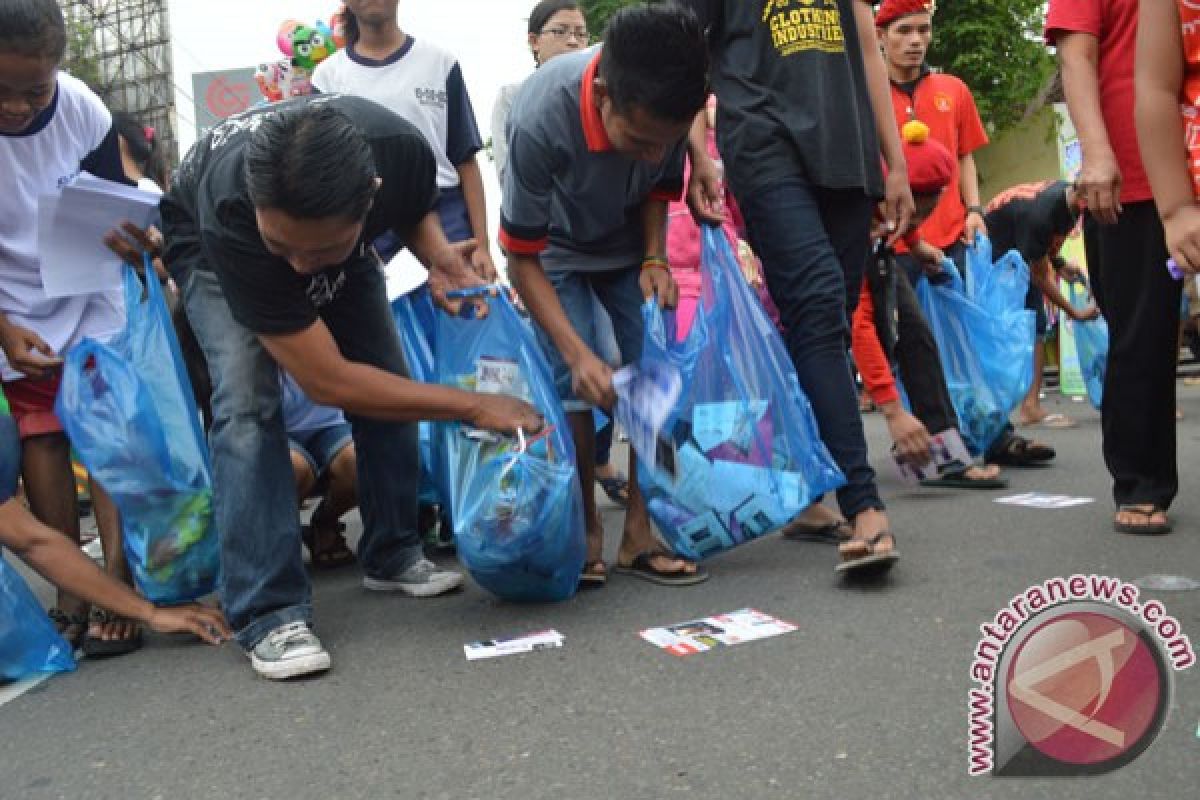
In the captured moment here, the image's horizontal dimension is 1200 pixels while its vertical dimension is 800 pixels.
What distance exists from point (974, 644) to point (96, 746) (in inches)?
61.6

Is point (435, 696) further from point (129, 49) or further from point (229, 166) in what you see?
point (129, 49)

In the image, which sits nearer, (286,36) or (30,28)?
(30,28)

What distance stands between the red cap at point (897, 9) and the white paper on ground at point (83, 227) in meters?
2.93

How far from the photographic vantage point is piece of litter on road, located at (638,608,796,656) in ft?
7.48

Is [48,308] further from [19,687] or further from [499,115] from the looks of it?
[499,115]

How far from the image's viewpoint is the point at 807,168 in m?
2.92

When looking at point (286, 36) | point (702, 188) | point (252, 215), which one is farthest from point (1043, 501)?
point (286, 36)

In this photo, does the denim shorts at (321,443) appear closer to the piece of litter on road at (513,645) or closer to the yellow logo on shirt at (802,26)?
the piece of litter on road at (513,645)

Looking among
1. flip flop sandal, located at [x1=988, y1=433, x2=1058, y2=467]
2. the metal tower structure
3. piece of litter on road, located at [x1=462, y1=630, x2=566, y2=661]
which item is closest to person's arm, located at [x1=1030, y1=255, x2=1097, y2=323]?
flip flop sandal, located at [x1=988, y1=433, x2=1058, y2=467]

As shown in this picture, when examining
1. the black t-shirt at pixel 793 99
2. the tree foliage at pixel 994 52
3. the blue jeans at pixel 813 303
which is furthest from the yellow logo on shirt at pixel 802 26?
the tree foliage at pixel 994 52

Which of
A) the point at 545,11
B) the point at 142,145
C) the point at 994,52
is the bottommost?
the point at 142,145

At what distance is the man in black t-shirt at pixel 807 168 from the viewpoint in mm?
2857

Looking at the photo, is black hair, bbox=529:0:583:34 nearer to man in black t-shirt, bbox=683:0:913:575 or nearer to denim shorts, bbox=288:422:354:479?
→ man in black t-shirt, bbox=683:0:913:575

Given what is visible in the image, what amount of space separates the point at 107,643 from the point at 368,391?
0.90 meters
